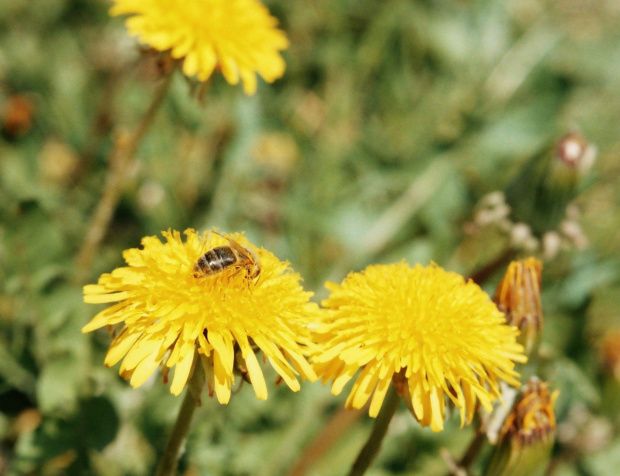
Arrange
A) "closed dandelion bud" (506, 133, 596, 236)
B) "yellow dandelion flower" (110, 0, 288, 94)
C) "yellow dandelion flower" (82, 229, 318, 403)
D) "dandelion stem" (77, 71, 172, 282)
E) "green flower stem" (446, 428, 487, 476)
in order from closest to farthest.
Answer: "yellow dandelion flower" (82, 229, 318, 403) < "green flower stem" (446, 428, 487, 476) < "yellow dandelion flower" (110, 0, 288, 94) < "dandelion stem" (77, 71, 172, 282) < "closed dandelion bud" (506, 133, 596, 236)

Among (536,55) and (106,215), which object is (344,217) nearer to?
(106,215)

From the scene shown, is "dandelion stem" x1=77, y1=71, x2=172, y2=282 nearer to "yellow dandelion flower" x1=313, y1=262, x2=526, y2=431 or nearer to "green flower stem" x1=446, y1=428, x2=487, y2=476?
"yellow dandelion flower" x1=313, y1=262, x2=526, y2=431

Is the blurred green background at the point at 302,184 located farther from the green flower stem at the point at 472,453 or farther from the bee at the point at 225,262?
the bee at the point at 225,262

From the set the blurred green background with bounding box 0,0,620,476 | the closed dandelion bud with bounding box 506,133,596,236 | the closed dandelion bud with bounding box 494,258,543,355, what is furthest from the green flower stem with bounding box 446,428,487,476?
the closed dandelion bud with bounding box 506,133,596,236

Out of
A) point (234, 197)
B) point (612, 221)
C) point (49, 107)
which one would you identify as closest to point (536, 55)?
point (612, 221)

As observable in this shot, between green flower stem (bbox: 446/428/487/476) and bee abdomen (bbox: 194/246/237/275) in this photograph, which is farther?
green flower stem (bbox: 446/428/487/476)

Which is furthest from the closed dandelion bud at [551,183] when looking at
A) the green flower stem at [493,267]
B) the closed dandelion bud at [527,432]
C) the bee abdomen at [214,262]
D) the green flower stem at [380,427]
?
the bee abdomen at [214,262]


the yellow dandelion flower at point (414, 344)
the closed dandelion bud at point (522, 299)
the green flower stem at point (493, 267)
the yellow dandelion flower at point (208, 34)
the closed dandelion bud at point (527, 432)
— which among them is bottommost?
the closed dandelion bud at point (527, 432)

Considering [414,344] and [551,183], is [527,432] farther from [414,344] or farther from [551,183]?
[551,183]
